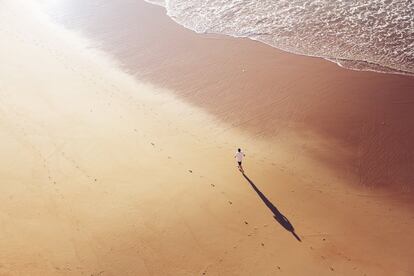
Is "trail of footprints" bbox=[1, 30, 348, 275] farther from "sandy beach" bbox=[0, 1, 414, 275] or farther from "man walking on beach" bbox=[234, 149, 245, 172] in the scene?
"man walking on beach" bbox=[234, 149, 245, 172]

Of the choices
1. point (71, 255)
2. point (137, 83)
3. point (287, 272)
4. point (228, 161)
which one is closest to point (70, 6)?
point (137, 83)

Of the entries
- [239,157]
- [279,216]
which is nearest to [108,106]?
[239,157]

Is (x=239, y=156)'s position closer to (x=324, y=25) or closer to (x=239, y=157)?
(x=239, y=157)

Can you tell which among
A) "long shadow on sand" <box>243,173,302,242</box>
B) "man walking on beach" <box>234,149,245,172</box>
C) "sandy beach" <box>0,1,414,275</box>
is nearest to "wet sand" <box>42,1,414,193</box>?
"sandy beach" <box>0,1,414,275</box>

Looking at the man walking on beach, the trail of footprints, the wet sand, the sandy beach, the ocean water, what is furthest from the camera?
the ocean water

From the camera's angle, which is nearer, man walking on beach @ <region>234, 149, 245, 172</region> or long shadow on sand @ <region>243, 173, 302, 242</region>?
long shadow on sand @ <region>243, 173, 302, 242</region>

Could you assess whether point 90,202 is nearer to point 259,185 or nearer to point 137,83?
point 259,185
